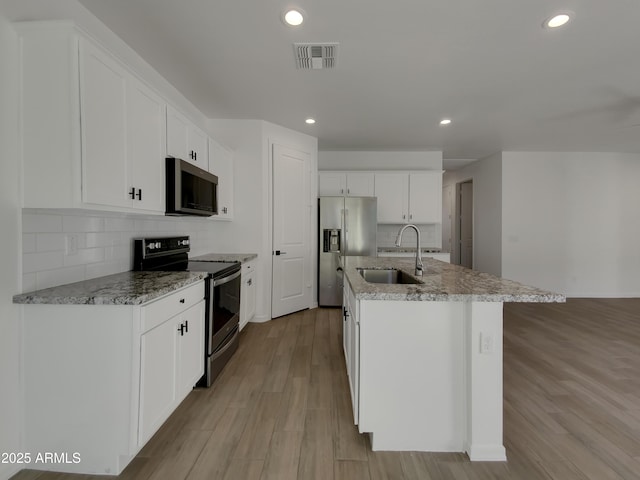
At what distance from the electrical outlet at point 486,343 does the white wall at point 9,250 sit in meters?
2.32

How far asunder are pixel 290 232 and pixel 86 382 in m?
2.83

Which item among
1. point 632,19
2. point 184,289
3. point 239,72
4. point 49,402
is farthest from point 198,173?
point 632,19

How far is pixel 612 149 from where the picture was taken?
500 cm

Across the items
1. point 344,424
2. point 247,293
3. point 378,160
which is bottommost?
point 344,424

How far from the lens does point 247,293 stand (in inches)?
128

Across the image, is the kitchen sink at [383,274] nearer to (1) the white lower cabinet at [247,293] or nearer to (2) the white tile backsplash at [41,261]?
(1) the white lower cabinet at [247,293]

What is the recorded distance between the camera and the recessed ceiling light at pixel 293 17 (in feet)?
6.03

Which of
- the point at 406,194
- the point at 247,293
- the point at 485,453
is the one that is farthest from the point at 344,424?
the point at 406,194

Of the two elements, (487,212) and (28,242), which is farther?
(487,212)

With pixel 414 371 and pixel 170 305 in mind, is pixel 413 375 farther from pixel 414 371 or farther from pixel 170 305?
pixel 170 305

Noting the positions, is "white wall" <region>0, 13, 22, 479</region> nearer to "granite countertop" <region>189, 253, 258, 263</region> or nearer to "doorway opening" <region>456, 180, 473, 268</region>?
"granite countertop" <region>189, 253, 258, 263</region>

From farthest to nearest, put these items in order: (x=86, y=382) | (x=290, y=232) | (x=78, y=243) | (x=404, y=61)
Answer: (x=290, y=232)
(x=404, y=61)
(x=78, y=243)
(x=86, y=382)

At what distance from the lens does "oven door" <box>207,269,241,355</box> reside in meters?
2.20

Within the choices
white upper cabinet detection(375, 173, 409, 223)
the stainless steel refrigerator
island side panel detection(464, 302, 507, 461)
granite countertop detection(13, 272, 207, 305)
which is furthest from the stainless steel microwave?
white upper cabinet detection(375, 173, 409, 223)
